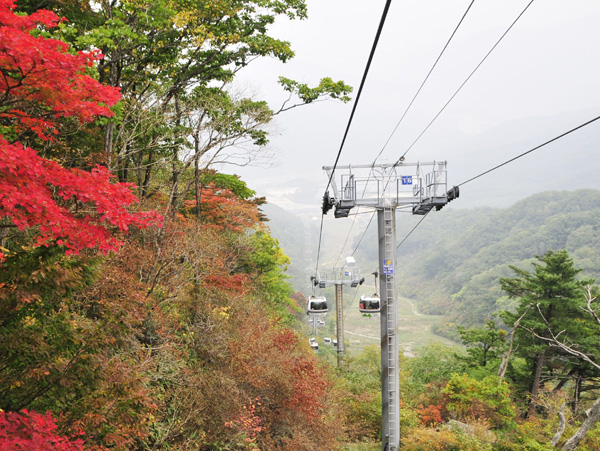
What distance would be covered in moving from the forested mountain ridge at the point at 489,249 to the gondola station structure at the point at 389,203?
59.4 meters

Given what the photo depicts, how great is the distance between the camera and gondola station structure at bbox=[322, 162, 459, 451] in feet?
30.9

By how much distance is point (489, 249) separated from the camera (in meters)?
95.9

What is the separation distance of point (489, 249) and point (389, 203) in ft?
326

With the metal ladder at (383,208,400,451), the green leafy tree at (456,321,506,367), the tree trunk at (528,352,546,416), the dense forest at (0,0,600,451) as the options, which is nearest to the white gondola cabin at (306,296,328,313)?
the dense forest at (0,0,600,451)

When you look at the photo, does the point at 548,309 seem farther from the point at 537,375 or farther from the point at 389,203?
the point at 389,203

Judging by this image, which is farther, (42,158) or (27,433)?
(42,158)

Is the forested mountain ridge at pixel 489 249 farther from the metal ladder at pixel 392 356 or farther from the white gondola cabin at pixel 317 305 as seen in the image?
the metal ladder at pixel 392 356

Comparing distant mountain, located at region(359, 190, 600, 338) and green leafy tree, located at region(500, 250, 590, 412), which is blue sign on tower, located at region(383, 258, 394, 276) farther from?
distant mountain, located at region(359, 190, 600, 338)

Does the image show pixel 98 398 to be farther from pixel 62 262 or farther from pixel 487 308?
pixel 487 308

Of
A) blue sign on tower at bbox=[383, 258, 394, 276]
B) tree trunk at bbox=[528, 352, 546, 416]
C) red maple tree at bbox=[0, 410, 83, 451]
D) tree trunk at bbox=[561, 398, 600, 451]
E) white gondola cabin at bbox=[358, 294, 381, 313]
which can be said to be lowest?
tree trunk at bbox=[528, 352, 546, 416]

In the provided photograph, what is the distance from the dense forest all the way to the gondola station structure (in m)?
2.32

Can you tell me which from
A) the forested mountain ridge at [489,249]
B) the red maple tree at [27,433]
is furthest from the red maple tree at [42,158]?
the forested mountain ridge at [489,249]

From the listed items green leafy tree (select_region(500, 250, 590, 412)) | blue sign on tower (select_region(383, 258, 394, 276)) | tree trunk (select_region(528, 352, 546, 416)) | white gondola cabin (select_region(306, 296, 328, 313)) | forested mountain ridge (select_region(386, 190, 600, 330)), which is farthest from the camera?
forested mountain ridge (select_region(386, 190, 600, 330))

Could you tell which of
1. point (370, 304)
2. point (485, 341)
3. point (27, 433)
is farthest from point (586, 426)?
point (27, 433)
